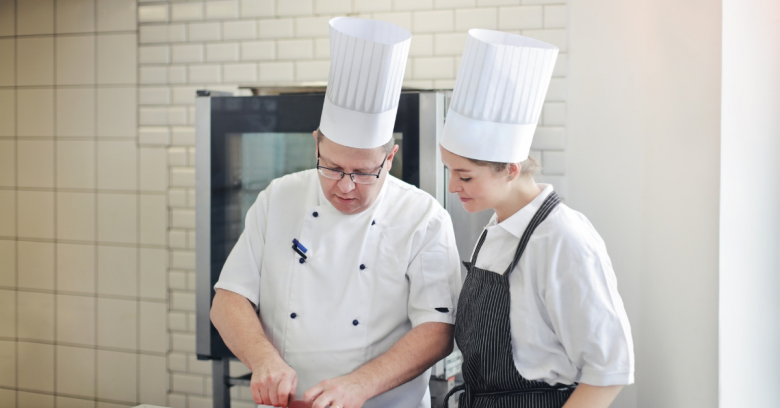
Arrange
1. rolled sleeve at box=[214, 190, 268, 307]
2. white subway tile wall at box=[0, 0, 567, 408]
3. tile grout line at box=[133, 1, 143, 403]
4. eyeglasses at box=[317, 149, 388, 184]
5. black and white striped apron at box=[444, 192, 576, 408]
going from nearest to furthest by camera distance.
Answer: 1. black and white striped apron at box=[444, 192, 576, 408]
2. eyeglasses at box=[317, 149, 388, 184]
3. rolled sleeve at box=[214, 190, 268, 307]
4. white subway tile wall at box=[0, 0, 567, 408]
5. tile grout line at box=[133, 1, 143, 403]

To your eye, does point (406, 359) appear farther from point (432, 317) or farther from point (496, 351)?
A: point (496, 351)

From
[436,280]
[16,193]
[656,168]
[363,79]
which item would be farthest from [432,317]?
[16,193]

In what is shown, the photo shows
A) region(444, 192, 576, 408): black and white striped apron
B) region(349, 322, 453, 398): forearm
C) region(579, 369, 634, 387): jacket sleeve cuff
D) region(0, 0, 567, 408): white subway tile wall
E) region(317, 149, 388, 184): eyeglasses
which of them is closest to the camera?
region(579, 369, 634, 387): jacket sleeve cuff

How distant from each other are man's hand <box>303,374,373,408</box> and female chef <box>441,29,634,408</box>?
0.24 m

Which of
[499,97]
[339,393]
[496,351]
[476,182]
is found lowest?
[339,393]

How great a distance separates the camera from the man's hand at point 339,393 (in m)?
1.26

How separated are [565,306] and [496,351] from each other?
18 cm

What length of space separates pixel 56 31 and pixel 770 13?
8.97 ft

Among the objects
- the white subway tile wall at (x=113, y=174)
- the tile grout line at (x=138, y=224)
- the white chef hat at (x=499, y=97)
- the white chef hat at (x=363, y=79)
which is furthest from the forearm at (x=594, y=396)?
the tile grout line at (x=138, y=224)

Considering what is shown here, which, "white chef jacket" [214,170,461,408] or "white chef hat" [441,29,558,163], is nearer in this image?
"white chef hat" [441,29,558,163]

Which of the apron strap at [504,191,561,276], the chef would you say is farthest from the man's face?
the apron strap at [504,191,561,276]

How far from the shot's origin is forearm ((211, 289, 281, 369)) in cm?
141

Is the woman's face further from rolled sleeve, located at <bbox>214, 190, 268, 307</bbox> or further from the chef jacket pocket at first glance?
rolled sleeve, located at <bbox>214, 190, 268, 307</bbox>

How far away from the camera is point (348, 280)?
1498 mm
